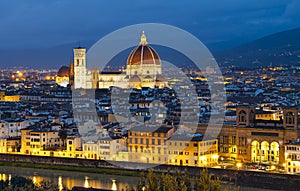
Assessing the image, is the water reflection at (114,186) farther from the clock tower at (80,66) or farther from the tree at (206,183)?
A: the clock tower at (80,66)

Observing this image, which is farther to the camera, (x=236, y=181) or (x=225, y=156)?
(x=225, y=156)

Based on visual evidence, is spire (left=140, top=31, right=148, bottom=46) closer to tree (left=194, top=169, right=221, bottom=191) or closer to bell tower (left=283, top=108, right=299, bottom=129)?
bell tower (left=283, top=108, right=299, bottom=129)

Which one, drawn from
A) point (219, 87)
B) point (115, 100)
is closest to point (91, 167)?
point (115, 100)

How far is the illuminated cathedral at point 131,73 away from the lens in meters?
34.8

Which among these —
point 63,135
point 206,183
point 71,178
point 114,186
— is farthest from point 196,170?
point 63,135

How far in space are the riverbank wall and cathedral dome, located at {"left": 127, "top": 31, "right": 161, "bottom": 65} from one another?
20252mm

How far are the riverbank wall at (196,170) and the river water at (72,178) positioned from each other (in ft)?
0.92

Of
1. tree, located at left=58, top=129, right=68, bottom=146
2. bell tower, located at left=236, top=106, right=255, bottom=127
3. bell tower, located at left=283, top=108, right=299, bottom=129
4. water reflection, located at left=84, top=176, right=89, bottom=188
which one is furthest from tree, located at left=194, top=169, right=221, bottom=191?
tree, located at left=58, top=129, right=68, bottom=146

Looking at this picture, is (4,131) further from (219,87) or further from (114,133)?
(219,87)

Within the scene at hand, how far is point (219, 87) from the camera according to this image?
34781 millimetres

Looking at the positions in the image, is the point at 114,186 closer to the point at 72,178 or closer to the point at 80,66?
the point at 72,178

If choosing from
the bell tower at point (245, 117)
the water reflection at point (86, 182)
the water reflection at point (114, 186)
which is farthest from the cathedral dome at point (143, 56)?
the water reflection at point (114, 186)

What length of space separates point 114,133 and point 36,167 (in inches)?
68.9

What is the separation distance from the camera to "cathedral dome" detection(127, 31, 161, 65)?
115 ft
